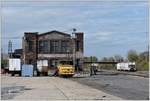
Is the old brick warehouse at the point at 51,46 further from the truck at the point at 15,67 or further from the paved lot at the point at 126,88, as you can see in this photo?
the paved lot at the point at 126,88

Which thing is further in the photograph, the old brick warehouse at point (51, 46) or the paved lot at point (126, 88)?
the old brick warehouse at point (51, 46)

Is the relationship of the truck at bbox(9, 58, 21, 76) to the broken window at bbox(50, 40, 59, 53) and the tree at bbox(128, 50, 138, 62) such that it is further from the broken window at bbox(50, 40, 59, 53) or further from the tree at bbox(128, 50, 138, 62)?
the tree at bbox(128, 50, 138, 62)

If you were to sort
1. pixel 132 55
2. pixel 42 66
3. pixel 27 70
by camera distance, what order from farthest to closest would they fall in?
pixel 132 55
pixel 42 66
pixel 27 70

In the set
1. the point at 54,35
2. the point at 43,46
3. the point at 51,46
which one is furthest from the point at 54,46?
the point at 43,46

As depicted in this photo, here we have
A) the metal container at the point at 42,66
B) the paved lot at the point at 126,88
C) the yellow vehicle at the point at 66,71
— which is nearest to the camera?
the paved lot at the point at 126,88

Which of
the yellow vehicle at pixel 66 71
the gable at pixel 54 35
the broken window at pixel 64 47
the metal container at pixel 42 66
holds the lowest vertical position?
the yellow vehicle at pixel 66 71

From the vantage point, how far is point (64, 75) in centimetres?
6931

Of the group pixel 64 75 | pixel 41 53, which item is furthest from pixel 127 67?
pixel 64 75

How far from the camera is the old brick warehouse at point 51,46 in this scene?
106037 mm

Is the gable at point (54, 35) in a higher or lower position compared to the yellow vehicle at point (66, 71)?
higher

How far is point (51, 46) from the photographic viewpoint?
107875 millimetres

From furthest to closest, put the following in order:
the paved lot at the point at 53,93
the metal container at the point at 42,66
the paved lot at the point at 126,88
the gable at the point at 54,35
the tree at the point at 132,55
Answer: the tree at the point at 132,55
the gable at the point at 54,35
the metal container at the point at 42,66
the paved lot at the point at 126,88
the paved lot at the point at 53,93

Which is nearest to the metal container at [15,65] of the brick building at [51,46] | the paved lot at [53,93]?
the brick building at [51,46]

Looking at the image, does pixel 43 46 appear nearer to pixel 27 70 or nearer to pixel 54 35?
pixel 54 35
